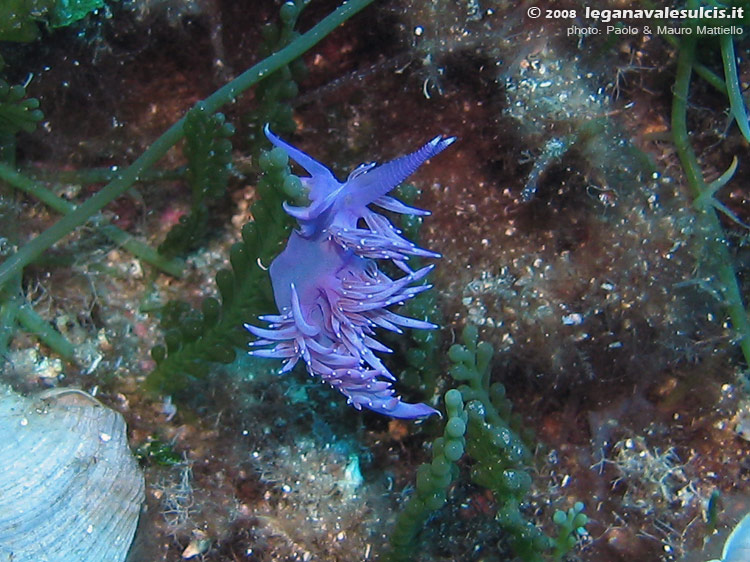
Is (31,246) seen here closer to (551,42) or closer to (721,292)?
(551,42)

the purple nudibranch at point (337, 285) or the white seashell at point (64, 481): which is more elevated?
the purple nudibranch at point (337, 285)

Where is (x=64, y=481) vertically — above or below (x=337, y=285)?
below

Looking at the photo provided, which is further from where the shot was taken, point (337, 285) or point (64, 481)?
point (64, 481)

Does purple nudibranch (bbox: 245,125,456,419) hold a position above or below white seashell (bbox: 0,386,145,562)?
above

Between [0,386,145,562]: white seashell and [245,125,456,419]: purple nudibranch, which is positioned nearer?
[245,125,456,419]: purple nudibranch
